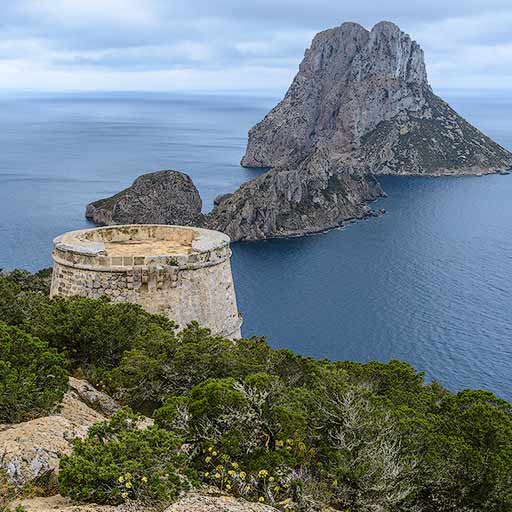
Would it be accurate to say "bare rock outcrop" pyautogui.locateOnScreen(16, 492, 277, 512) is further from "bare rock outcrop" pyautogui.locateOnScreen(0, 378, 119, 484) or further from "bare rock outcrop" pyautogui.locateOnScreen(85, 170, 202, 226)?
"bare rock outcrop" pyautogui.locateOnScreen(85, 170, 202, 226)

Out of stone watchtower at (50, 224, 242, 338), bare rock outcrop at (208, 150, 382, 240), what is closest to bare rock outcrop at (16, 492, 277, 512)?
stone watchtower at (50, 224, 242, 338)

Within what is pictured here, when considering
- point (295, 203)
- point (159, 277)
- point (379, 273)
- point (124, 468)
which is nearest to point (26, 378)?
point (124, 468)

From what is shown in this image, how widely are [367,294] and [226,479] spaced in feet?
253

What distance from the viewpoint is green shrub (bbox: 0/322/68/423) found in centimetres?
931

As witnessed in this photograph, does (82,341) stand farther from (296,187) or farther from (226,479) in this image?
(296,187)

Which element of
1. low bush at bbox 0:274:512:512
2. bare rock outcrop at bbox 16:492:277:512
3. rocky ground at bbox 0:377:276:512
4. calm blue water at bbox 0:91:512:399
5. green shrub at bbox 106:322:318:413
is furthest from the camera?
calm blue water at bbox 0:91:512:399

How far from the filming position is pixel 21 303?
1598 cm

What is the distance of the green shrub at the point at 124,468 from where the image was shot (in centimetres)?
705

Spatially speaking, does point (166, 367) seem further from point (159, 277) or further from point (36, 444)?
point (36, 444)

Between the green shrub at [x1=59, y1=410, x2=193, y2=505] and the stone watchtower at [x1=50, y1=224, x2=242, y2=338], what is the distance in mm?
7830

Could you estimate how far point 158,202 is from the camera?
436ft

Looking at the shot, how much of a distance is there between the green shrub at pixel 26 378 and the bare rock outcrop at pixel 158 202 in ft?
378

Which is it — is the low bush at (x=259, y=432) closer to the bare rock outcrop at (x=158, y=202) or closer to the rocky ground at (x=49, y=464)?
the rocky ground at (x=49, y=464)

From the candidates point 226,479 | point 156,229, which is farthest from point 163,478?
point 156,229
